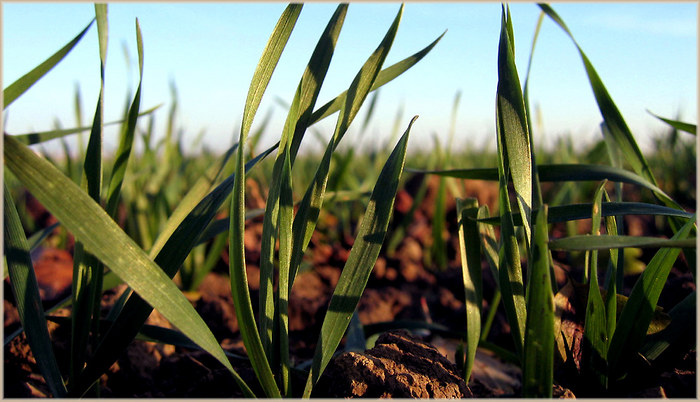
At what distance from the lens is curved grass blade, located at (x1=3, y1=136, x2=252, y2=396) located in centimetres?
56

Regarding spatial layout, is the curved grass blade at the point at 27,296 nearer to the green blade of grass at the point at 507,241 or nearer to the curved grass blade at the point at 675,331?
the green blade of grass at the point at 507,241

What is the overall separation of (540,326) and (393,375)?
0.21 metres

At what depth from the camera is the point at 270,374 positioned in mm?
677

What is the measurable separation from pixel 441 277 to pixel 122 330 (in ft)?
4.21

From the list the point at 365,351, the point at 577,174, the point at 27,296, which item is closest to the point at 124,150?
the point at 27,296

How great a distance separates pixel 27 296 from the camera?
2.46 ft

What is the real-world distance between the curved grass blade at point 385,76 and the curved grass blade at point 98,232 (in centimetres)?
34

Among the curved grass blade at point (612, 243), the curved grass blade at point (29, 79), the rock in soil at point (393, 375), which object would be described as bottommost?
the rock in soil at point (393, 375)

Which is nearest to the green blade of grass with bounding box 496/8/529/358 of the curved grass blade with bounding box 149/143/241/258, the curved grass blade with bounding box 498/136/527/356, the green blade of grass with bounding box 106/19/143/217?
the curved grass blade with bounding box 498/136/527/356

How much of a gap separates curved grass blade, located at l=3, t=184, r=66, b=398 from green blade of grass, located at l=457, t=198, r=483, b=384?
1.93 ft

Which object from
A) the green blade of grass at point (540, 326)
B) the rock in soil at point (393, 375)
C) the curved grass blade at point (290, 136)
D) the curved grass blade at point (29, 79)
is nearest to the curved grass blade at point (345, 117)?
the curved grass blade at point (290, 136)

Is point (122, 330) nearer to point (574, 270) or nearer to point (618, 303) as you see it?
point (618, 303)

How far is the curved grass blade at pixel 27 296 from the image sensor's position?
73 cm

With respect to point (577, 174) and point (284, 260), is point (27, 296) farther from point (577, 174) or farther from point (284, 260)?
point (577, 174)
